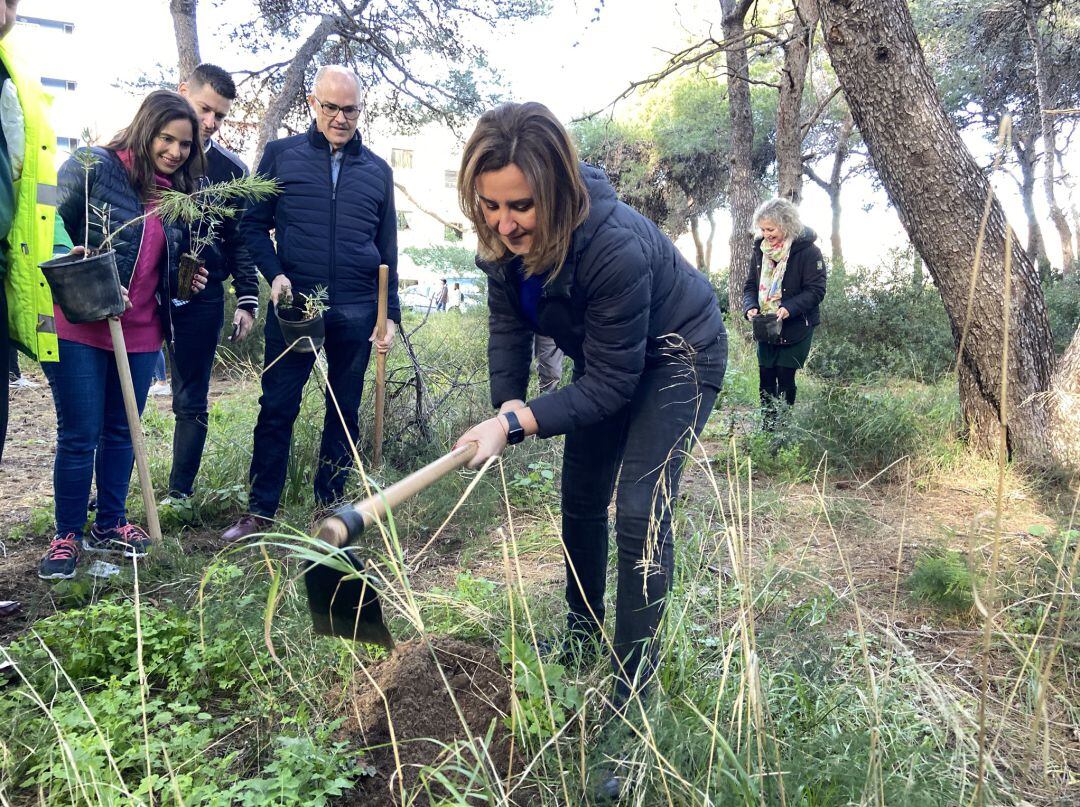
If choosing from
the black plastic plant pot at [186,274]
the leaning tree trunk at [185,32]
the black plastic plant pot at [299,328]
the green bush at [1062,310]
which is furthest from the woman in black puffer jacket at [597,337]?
the green bush at [1062,310]

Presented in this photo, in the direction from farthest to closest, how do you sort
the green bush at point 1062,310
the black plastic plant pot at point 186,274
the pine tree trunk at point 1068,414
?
the green bush at point 1062,310 < the pine tree trunk at point 1068,414 < the black plastic plant pot at point 186,274

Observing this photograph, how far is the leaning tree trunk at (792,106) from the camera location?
806 cm

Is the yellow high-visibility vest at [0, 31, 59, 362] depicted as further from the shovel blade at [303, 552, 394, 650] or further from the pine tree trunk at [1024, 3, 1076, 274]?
the pine tree trunk at [1024, 3, 1076, 274]

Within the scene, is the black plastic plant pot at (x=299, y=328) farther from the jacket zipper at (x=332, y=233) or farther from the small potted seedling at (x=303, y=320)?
the jacket zipper at (x=332, y=233)

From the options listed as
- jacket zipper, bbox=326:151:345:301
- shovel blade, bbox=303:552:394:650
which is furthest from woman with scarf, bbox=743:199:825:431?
shovel blade, bbox=303:552:394:650

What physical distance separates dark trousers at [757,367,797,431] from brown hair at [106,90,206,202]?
11.8 feet

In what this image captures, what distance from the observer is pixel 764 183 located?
75.8ft

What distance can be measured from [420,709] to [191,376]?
85.3 inches

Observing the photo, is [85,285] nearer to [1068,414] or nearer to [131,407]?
[131,407]

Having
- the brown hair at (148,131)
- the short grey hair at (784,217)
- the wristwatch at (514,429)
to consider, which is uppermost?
the brown hair at (148,131)

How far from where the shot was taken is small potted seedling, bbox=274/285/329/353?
3.26 m

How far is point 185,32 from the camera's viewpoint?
26.2 feet

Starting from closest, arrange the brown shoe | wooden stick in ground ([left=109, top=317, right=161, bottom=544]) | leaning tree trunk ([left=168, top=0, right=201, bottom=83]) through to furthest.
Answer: wooden stick in ground ([left=109, top=317, right=161, bottom=544]) → the brown shoe → leaning tree trunk ([left=168, top=0, right=201, bottom=83])

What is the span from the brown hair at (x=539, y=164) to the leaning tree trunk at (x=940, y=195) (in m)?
3.30
